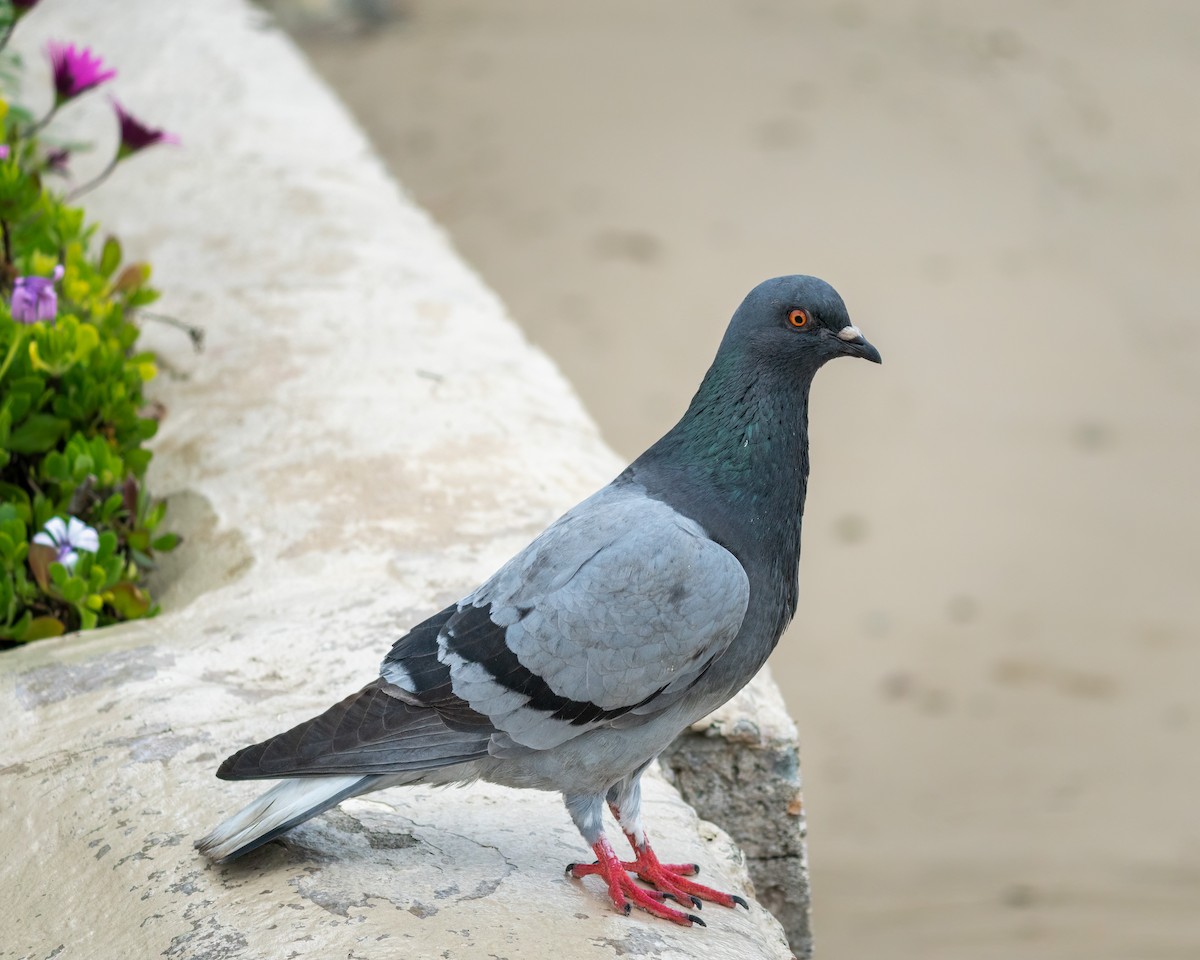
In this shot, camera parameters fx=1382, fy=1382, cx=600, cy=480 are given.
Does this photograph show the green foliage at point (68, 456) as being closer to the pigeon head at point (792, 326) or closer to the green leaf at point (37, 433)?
the green leaf at point (37, 433)

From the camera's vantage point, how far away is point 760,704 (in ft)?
10.5

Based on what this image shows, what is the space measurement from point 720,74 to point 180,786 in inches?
342

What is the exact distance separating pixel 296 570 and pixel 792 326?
4.90ft

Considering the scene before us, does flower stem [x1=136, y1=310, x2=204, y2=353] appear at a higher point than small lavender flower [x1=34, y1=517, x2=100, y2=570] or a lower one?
higher

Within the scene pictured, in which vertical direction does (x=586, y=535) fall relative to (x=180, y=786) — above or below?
above

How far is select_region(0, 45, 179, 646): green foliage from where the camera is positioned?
3.24 meters

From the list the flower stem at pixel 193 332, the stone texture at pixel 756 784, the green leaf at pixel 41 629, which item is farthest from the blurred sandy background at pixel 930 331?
the flower stem at pixel 193 332

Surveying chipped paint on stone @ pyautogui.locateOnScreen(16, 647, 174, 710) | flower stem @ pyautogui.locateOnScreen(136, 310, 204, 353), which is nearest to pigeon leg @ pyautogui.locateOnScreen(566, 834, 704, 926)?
chipped paint on stone @ pyautogui.locateOnScreen(16, 647, 174, 710)

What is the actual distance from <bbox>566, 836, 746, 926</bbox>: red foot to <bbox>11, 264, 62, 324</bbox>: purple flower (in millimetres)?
1969

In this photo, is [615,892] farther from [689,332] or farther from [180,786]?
[689,332]

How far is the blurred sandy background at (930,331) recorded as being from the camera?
504cm

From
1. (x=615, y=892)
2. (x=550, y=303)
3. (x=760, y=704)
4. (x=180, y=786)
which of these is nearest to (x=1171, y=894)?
(x=760, y=704)

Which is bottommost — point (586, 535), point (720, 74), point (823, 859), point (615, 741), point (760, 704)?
point (823, 859)

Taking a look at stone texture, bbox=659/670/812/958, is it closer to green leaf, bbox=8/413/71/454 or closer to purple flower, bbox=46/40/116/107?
green leaf, bbox=8/413/71/454
